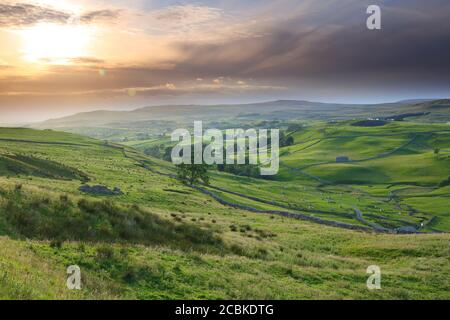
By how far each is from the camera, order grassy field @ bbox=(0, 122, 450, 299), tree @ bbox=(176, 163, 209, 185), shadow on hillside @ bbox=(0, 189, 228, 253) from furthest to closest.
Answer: tree @ bbox=(176, 163, 209, 185) < shadow on hillside @ bbox=(0, 189, 228, 253) < grassy field @ bbox=(0, 122, 450, 299)

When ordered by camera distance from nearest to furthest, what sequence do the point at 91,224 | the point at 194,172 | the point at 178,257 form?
1. the point at 178,257
2. the point at 91,224
3. the point at 194,172

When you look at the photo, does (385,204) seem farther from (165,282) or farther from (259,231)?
(165,282)

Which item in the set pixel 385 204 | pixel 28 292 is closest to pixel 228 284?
pixel 28 292

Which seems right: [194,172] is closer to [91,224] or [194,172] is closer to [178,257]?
[91,224]

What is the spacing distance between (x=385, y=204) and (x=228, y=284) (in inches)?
4941

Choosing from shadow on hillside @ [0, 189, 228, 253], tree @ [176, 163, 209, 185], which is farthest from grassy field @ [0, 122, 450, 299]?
tree @ [176, 163, 209, 185]

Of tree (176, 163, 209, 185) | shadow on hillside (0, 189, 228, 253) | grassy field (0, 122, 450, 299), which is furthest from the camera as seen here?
tree (176, 163, 209, 185)

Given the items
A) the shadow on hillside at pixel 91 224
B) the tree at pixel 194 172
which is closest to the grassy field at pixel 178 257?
the shadow on hillside at pixel 91 224

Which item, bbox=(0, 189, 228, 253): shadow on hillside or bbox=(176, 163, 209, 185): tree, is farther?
bbox=(176, 163, 209, 185): tree

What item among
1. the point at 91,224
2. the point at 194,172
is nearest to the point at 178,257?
the point at 91,224

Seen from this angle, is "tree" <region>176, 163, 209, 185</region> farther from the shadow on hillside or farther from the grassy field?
the shadow on hillside

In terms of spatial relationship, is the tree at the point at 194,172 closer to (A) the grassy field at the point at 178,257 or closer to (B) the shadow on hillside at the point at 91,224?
(A) the grassy field at the point at 178,257

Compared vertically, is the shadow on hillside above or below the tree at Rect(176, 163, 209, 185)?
above

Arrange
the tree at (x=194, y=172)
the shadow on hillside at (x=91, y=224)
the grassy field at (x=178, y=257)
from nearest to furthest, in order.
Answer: the grassy field at (x=178, y=257), the shadow on hillside at (x=91, y=224), the tree at (x=194, y=172)
